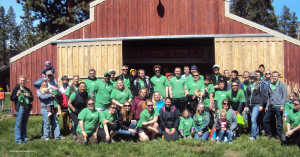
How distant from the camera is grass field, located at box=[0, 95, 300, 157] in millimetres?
5805

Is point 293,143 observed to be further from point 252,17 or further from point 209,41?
point 252,17

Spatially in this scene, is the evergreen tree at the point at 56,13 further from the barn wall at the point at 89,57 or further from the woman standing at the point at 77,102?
the woman standing at the point at 77,102

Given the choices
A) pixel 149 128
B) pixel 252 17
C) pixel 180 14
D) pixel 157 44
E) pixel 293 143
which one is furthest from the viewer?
pixel 252 17

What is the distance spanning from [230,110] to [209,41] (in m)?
8.86

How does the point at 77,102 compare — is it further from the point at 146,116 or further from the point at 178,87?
the point at 178,87

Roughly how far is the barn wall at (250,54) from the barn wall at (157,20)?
0.43 m

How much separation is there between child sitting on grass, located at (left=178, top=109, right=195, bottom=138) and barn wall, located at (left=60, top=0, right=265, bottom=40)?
470 cm

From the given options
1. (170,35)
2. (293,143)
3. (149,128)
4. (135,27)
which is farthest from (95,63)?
(293,143)

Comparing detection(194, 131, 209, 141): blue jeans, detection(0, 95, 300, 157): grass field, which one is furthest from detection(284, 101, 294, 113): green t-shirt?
detection(194, 131, 209, 141): blue jeans

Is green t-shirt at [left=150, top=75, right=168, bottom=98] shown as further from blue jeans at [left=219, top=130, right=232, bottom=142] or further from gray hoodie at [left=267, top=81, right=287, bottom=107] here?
gray hoodie at [left=267, top=81, right=287, bottom=107]

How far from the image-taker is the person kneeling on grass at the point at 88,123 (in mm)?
6680

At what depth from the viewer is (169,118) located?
727 cm

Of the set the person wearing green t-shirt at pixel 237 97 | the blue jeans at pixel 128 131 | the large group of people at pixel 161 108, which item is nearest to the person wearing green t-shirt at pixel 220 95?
the large group of people at pixel 161 108

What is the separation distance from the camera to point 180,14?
36.6ft
